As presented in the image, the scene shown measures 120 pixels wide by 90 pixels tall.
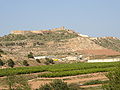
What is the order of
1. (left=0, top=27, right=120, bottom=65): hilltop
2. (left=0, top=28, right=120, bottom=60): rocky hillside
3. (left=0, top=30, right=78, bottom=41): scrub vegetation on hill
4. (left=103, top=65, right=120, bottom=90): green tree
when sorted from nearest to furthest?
(left=103, top=65, right=120, bottom=90): green tree
(left=0, top=27, right=120, bottom=65): hilltop
(left=0, top=28, right=120, bottom=60): rocky hillside
(left=0, top=30, right=78, bottom=41): scrub vegetation on hill

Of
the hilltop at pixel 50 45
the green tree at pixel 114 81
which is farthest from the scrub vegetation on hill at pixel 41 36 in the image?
the green tree at pixel 114 81

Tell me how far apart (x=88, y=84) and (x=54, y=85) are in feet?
51.5

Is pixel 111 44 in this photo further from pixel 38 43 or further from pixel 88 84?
pixel 88 84

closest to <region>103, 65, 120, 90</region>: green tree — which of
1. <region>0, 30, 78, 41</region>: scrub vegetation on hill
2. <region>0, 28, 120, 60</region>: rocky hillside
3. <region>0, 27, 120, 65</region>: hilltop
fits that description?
<region>0, 27, 120, 65</region>: hilltop

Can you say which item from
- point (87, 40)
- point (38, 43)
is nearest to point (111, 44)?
point (87, 40)

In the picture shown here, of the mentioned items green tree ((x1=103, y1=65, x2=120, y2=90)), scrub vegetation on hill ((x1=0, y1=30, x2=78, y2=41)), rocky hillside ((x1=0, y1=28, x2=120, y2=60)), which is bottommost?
green tree ((x1=103, y1=65, x2=120, y2=90))

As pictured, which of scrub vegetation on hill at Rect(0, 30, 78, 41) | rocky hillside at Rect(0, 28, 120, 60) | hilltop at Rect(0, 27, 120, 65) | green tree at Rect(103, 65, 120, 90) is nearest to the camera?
green tree at Rect(103, 65, 120, 90)

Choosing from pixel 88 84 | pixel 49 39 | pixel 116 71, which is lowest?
pixel 88 84

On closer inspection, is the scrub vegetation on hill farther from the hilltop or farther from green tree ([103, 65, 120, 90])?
green tree ([103, 65, 120, 90])

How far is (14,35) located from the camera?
137000 millimetres

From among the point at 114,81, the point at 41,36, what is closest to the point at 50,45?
the point at 41,36

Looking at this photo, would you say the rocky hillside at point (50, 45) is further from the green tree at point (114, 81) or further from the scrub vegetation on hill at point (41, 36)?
the green tree at point (114, 81)

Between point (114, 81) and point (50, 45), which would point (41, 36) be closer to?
point (50, 45)

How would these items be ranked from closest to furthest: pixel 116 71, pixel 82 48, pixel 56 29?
pixel 116 71 → pixel 82 48 → pixel 56 29
